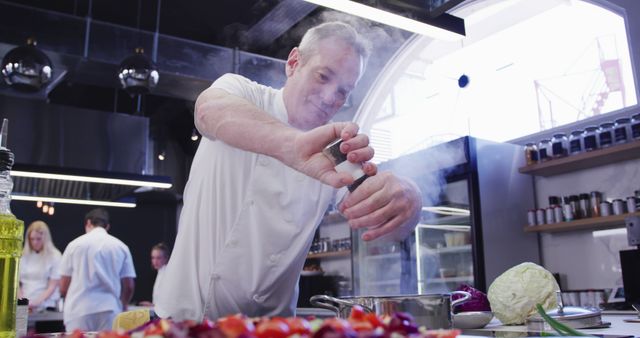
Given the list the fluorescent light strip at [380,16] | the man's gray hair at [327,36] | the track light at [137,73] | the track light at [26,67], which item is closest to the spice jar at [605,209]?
the fluorescent light strip at [380,16]

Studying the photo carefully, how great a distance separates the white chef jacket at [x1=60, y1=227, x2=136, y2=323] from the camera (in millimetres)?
4258

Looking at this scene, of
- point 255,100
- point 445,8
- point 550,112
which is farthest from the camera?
point 550,112

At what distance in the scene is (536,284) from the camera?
1.38 metres

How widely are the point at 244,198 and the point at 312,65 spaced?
16.3 inches

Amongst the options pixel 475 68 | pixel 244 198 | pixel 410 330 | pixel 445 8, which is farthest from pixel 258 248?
pixel 475 68

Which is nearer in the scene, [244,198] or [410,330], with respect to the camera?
[410,330]

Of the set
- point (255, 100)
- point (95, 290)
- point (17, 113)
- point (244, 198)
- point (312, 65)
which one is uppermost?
point (17, 113)

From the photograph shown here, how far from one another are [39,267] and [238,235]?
178 inches

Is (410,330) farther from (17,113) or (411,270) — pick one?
(17,113)

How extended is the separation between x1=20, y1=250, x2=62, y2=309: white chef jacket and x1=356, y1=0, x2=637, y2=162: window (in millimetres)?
3156

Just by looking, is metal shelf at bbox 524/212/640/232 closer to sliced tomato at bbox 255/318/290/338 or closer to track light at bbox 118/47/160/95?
track light at bbox 118/47/160/95

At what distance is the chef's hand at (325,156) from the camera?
100 cm

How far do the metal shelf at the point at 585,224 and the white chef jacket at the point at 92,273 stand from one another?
3.16m

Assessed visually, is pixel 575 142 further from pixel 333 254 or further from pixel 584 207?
pixel 333 254
